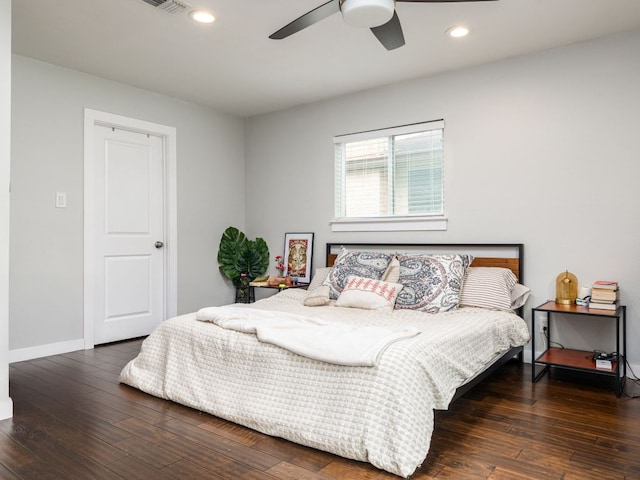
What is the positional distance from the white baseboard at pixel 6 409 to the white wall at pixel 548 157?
3.08m

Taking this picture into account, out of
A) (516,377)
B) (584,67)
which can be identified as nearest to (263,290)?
(516,377)

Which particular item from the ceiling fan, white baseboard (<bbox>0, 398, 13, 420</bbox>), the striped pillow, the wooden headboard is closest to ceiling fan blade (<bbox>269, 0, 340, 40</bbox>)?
the ceiling fan

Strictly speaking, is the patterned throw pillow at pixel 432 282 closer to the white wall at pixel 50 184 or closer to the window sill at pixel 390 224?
the window sill at pixel 390 224

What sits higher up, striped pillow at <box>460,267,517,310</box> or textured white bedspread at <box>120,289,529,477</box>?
striped pillow at <box>460,267,517,310</box>

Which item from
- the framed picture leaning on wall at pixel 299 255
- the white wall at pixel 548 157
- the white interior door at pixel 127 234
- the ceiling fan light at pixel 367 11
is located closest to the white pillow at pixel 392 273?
the white wall at pixel 548 157

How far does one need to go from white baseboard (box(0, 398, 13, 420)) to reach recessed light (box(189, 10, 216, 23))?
2.52 m

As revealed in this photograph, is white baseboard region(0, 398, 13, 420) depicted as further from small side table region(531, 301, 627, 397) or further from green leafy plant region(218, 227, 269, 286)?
small side table region(531, 301, 627, 397)

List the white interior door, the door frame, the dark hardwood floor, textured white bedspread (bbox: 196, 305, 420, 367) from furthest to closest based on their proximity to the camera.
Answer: the white interior door, the door frame, textured white bedspread (bbox: 196, 305, 420, 367), the dark hardwood floor

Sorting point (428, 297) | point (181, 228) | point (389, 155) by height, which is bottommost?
point (428, 297)

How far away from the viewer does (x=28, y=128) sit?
146 inches

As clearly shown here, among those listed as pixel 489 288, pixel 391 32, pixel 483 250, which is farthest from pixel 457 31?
pixel 489 288

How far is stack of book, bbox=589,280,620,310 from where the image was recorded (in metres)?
3.04

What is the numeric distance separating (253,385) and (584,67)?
3.22 meters

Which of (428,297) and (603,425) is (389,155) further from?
(603,425)
